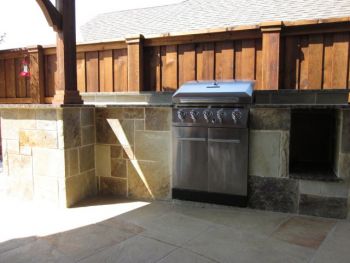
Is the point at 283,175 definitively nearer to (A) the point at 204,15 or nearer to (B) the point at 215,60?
(B) the point at 215,60

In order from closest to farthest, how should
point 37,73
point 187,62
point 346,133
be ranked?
point 346,133, point 187,62, point 37,73

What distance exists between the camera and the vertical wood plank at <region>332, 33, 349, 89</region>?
2854mm

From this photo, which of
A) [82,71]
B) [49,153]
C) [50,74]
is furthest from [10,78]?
[49,153]

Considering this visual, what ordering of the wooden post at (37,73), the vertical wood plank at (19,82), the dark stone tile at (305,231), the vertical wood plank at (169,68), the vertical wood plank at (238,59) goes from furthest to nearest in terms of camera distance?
→ 1. the vertical wood plank at (19,82)
2. the wooden post at (37,73)
3. the vertical wood plank at (169,68)
4. the vertical wood plank at (238,59)
5. the dark stone tile at (305,231)

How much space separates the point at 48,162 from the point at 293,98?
2.48 metres

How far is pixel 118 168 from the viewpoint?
3033 mm

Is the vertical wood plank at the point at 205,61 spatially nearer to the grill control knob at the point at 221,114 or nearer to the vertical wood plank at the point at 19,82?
the grill control knob at the point at 221,114

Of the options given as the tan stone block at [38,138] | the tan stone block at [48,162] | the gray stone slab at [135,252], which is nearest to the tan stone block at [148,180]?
the tan stone block at [48,162]

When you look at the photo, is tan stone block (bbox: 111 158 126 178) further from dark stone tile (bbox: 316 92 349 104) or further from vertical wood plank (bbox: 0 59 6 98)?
vertical wood plank (bbox: 0 59 6 98)

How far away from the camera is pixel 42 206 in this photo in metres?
2.77

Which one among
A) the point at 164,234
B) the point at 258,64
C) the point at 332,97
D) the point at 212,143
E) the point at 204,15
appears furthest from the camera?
the point at 204,15

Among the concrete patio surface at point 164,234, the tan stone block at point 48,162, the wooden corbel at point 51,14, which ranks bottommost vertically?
the concrete patio surface at point 164,234

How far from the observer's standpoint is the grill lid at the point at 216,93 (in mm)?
2545

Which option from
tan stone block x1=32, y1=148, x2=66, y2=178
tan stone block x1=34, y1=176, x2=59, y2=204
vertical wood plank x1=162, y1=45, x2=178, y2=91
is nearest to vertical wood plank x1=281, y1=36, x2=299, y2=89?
vertical wood plank x1=162, y1=45, x2=178, y2=91
